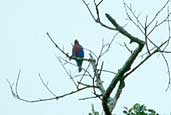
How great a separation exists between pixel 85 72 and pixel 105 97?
839 mm

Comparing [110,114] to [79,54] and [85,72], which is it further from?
[79,54]

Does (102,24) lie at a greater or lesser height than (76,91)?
greater

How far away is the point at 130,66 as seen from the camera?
3.31 metres

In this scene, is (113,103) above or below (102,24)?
below

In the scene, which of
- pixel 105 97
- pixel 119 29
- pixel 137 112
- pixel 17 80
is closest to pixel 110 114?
pixel 105 97

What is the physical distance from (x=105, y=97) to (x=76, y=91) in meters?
0.47

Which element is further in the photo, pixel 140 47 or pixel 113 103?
pixel 113 103

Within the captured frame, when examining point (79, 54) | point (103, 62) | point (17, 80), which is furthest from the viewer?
point (79, 54)

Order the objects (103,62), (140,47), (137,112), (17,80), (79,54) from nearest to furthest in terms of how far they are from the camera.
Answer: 1. (140,47)
2. (103,62)
3. (17,80)
4. (137,112)
5. (79,54)

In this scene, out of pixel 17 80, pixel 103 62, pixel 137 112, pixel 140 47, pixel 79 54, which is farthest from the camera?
pixel 79 54

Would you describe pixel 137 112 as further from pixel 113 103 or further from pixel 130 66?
pixel 130 66

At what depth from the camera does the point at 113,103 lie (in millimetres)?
3703

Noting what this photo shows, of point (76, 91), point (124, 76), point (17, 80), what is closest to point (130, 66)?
point (124, 76)

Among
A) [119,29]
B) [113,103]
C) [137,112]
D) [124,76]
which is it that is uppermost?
[119,29]
